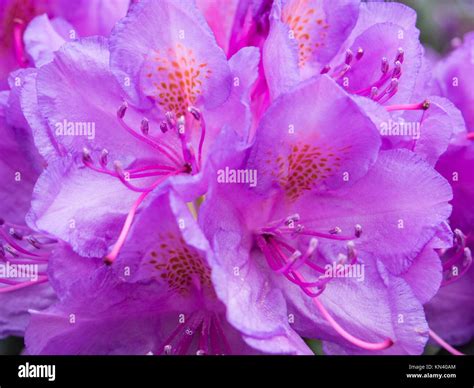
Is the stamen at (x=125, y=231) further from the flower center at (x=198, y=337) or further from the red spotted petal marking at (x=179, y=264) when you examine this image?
the flower center at (x=198, y=337)

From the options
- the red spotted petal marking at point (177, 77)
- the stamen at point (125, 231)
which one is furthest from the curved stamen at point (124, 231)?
the red spotted petal marking at point (177, 77)

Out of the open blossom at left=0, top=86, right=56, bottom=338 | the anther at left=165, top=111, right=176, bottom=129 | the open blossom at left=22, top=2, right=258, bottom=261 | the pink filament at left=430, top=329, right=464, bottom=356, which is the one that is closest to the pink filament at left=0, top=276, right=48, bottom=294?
the open blossom at left=0, top=86, right=56, bottom=338

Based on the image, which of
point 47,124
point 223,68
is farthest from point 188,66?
point 47,124

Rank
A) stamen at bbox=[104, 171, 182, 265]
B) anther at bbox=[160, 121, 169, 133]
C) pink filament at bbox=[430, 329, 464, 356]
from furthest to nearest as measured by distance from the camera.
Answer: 1. pink filament at bbox=[430, 329, 464, 356]
2. anther at bbox=[160, 121, 169, 133]
3. stamen at bbox=[104, 171, 182, 265]

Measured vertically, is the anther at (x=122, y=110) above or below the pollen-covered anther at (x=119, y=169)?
above

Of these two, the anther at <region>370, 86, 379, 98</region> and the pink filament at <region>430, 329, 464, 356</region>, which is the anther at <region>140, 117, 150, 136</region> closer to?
the anther at <region>370, 86, 379, 98</region>

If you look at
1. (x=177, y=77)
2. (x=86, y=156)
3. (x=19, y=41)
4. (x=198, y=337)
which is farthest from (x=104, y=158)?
(x=19, y=41)

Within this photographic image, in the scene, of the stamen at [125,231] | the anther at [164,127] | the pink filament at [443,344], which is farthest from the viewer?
the pink filament at [443,344]

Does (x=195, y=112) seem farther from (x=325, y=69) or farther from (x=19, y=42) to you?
(x=19, y=42)
